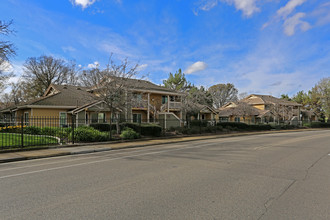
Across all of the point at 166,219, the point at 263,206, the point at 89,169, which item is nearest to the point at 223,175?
the point at 263,206

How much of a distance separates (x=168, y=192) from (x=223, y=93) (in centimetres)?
6548

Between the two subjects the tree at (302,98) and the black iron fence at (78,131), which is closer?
the black iron fence at (78,131)

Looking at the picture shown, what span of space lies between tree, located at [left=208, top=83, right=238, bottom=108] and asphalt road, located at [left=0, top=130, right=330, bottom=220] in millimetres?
60765

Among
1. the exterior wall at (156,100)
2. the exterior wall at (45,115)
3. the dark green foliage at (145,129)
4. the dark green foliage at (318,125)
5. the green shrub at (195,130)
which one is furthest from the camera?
the dark green foliage at (318,125)

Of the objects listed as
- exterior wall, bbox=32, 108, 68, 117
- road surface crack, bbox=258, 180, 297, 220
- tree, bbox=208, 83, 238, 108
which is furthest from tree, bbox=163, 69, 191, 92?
road surface crack, bbox=258, 180, 297, 220

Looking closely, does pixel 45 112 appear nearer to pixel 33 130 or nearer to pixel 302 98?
pixel 33 130

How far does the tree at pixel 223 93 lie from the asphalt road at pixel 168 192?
2392 inches

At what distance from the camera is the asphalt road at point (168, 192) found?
3984mm

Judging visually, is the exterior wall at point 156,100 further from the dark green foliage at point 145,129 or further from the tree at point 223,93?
the tree at point 223,93

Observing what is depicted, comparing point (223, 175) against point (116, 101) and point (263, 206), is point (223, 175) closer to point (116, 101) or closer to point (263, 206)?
point (263, 206)

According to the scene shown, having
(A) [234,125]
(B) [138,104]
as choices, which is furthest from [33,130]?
(A) [234,125]

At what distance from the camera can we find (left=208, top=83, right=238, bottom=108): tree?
67500mm

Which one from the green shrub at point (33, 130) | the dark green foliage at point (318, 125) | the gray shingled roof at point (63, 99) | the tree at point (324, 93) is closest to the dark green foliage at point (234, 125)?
the gray shingled roof at point (63, 99)

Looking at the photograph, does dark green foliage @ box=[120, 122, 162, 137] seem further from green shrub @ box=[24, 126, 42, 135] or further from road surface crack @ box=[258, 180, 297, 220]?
road surface crack @ box=[258, 180, 297, 220]
